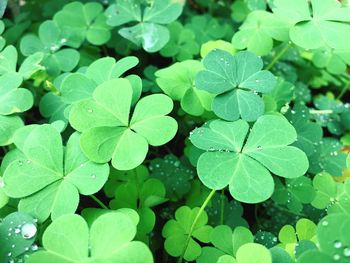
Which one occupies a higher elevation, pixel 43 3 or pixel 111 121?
pixel 111 121

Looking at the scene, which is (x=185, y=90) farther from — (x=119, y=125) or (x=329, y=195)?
(x=329, y=195)

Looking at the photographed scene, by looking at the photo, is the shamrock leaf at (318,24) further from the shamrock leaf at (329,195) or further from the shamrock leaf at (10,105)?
the shamrock leaf at (10,105)

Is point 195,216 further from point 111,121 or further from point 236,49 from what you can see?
point 236,49

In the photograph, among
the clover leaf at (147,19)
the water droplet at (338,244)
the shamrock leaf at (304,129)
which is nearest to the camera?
the water droplet at (338,244)

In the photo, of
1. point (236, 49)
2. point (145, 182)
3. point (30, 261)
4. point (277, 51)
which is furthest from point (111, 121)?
point (277, 51)

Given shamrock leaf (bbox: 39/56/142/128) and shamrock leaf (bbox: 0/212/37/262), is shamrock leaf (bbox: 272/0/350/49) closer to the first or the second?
shamrock leaf (bbox: 39/56/142/128)

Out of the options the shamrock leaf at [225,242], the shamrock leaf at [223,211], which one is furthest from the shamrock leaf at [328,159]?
the shamrock leaf at [225,242]
